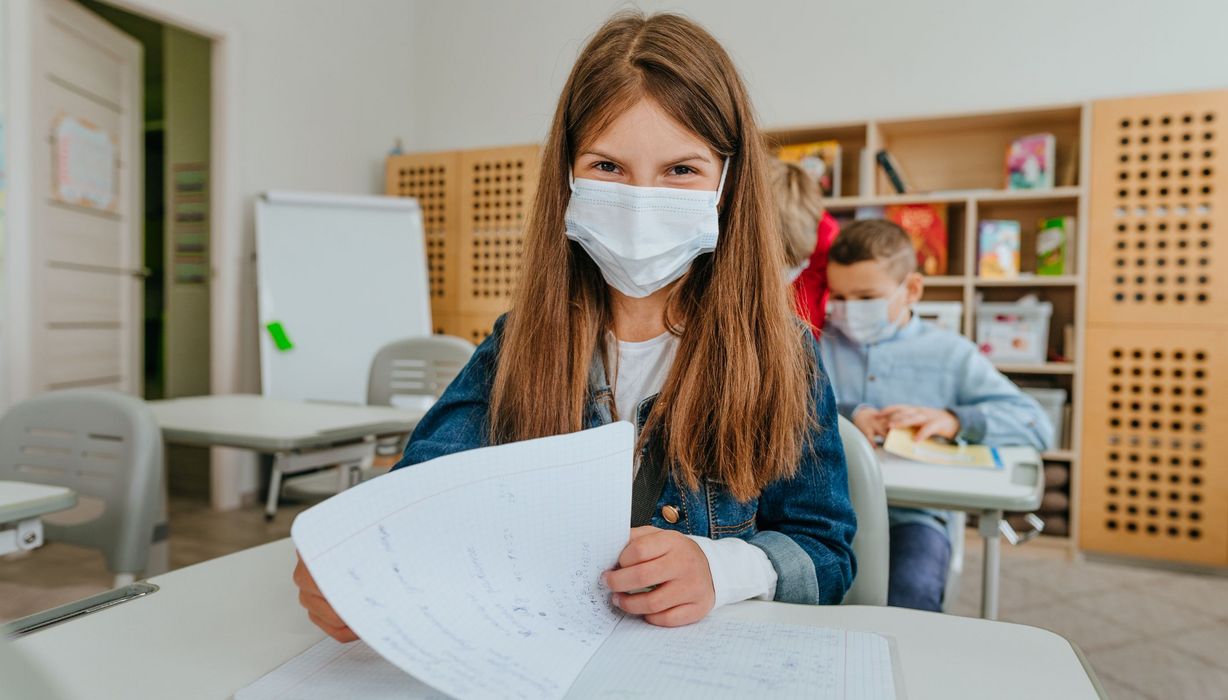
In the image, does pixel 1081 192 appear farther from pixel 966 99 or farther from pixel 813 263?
pixel 813 263

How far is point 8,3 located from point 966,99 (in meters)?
3.91

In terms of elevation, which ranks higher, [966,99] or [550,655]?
[966,99]

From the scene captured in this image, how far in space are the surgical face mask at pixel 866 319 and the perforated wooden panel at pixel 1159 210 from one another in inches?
68.1

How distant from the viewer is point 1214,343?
2975 millimetres

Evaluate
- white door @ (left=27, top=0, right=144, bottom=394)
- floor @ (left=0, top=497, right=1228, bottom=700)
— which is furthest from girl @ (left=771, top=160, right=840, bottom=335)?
white door @ (left=27, top=0, right=144, bottom=394)

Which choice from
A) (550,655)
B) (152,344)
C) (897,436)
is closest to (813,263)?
(897,436)

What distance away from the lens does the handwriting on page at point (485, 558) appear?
45 centimetres

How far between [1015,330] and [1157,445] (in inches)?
26.5

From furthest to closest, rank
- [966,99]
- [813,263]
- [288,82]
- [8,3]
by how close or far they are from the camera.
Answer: [288,82] < [966,99] < [8,3] < [813,263]

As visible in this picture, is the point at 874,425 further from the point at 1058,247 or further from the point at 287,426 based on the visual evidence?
the point at 1058,247

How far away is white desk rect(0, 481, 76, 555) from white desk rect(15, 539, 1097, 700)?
0.62 meters

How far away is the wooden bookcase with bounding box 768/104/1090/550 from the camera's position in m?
3.17

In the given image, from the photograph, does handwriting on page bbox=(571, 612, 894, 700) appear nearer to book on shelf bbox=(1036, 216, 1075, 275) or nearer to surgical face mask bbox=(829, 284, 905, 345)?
surgical face mask bbox=(829, 284, 905, 345)

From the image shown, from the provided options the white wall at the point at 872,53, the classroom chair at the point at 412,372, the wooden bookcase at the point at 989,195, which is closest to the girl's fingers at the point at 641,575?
the classroom chair at the point at 412,372
